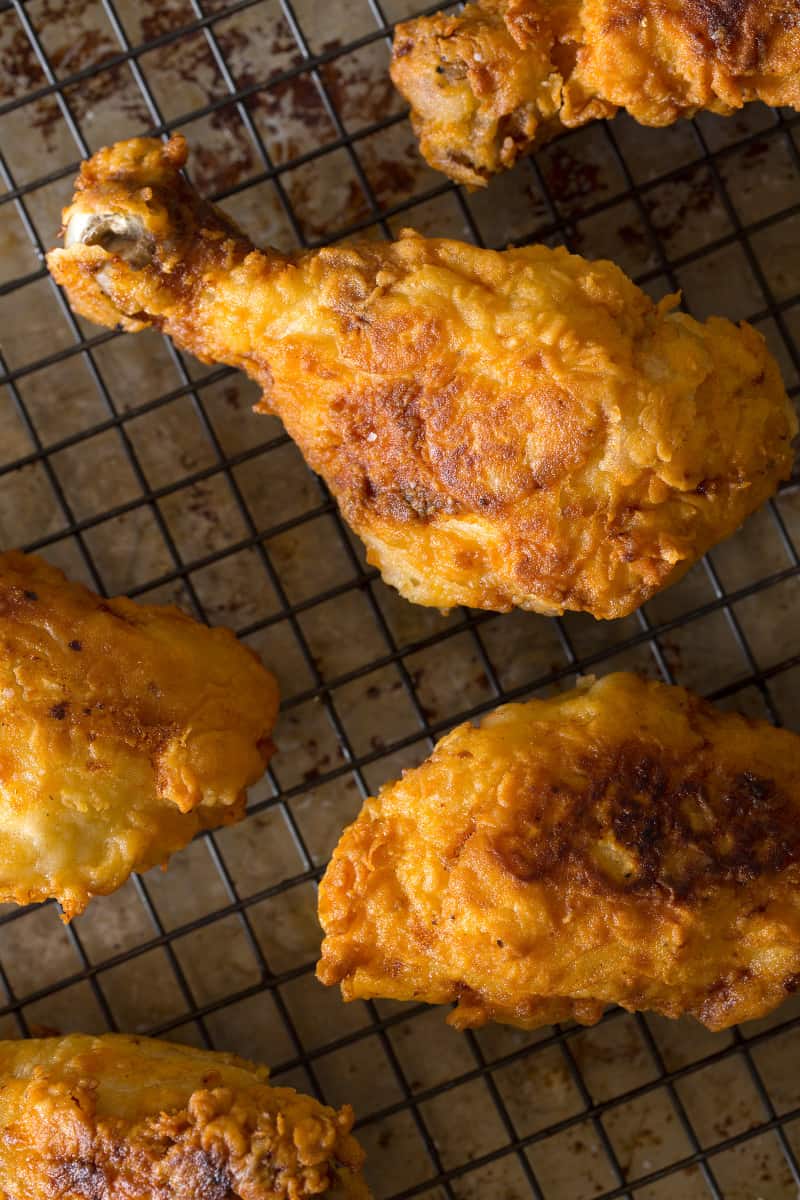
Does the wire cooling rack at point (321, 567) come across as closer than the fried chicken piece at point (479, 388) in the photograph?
No

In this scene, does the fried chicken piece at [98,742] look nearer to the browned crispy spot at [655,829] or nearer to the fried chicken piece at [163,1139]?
the fried chicken piece at [163,1139]

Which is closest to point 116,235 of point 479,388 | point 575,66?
point 479,388

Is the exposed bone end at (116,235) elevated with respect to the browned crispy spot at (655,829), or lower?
elevated

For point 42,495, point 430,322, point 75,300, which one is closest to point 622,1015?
point 430,322

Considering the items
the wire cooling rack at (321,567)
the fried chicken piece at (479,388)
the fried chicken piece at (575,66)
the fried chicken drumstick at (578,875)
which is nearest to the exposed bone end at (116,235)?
the fried chicken piece at (479,388)

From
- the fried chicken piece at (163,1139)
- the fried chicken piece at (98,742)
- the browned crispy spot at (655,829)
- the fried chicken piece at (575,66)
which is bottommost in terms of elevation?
the fried chicken piece at (163,1139)

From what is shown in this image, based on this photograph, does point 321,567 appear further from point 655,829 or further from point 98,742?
point 655,829
